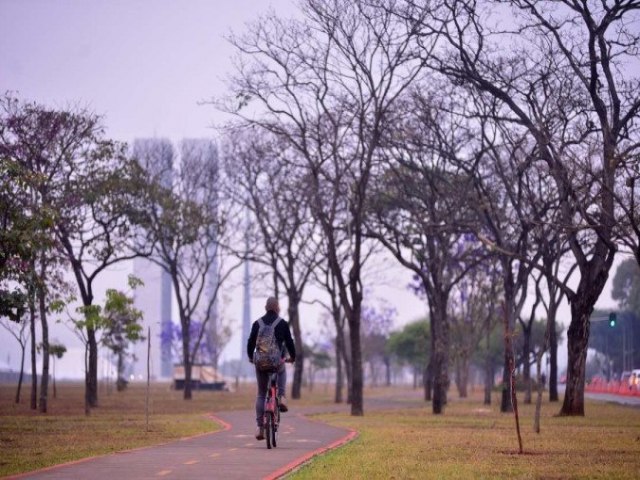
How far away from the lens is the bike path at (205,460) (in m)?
12.9

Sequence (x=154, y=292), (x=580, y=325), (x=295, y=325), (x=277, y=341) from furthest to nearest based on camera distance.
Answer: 1. (x=154, y=292)
2. (x=295, y=325)
3. (x=580, y=325)
4. (x=277, y=341)

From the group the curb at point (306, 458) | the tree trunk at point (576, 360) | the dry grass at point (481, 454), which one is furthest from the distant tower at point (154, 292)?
the tree trunk at point (576, 360)

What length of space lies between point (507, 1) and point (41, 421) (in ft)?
52.2

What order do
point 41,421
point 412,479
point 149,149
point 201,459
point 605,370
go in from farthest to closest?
point 605,370
point 149,149
point 41,421
point 201,459
point 412,479

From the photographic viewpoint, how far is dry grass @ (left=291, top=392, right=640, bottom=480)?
1347cm

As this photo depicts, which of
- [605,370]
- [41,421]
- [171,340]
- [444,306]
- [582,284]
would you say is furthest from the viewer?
[605,370]

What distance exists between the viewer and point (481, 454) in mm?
16641

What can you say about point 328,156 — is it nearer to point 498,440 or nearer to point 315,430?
point 315,430

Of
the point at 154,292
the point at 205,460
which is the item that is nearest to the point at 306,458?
the point at 205,460

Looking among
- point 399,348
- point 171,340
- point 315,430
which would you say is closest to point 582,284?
point 315,430

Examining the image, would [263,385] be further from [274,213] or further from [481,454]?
[274,213]

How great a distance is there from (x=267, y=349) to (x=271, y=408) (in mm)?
898

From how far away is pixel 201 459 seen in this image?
590 inches

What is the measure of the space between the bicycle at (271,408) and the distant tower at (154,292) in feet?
25.3
